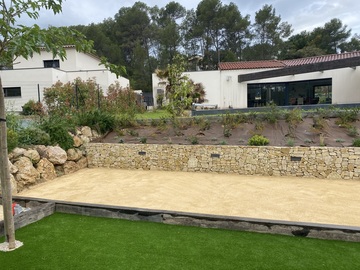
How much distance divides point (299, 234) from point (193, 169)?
5.05m

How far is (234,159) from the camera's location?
26.8 ft

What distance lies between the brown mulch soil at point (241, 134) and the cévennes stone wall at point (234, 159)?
0.53 m

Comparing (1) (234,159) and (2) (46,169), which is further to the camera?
(1) (234,159)

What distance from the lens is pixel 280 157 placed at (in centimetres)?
774

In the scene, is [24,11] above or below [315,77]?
below

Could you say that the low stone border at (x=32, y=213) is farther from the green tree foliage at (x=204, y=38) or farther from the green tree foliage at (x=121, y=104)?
the green tree foliage at (x=204, y=38)

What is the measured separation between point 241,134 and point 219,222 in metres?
5.81

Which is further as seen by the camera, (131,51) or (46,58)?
(131,51)

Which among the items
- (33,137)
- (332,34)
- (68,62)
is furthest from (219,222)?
(332,34)

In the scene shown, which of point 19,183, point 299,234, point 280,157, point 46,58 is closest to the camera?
point 299,234

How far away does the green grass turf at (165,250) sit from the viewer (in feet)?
10.00

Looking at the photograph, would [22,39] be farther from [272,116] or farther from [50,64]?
[50,64]

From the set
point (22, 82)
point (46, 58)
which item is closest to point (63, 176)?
point (22, 82)

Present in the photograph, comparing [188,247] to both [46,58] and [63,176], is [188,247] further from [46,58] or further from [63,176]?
[46,58]
